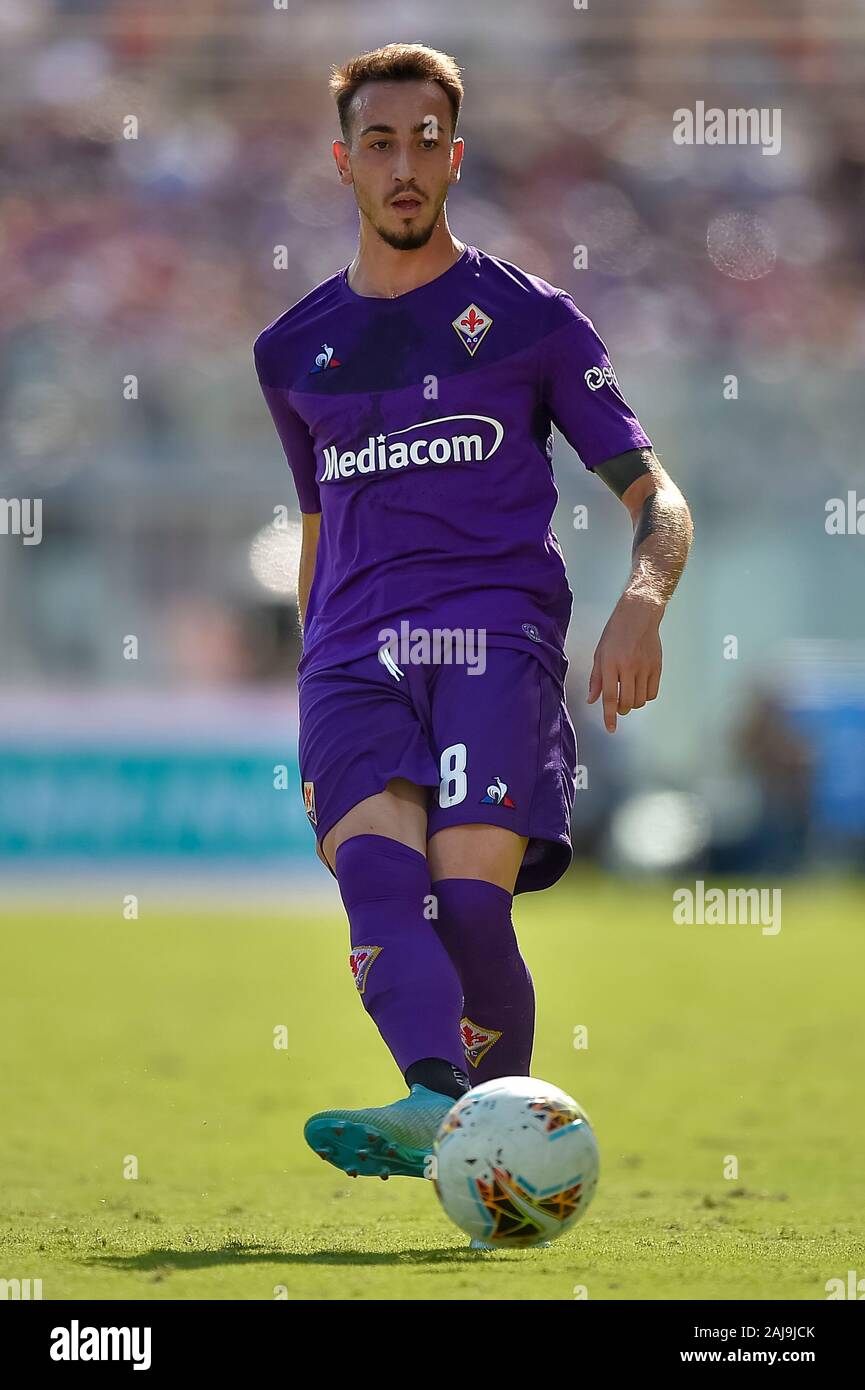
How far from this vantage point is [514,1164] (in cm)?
368

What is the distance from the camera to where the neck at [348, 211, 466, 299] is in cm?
454

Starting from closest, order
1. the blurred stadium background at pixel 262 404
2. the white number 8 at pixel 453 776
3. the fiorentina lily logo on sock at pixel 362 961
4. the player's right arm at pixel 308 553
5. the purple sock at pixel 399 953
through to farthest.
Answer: the purple sock at pixel 399 953 → the fiorentina lily logo on sock at pixel 362 961 → the white number 8 at pixel 453 776 → the player's right arm at pixel 308 553 → the blurred stadium background at pixel 262 404

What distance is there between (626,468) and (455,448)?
1.23 ft

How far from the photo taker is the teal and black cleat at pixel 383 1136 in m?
3.76

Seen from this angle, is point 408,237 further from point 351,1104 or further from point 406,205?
point 351,1104

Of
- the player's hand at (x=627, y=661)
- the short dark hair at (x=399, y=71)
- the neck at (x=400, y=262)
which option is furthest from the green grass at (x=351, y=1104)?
the short dark hair at (x=399, y=71)

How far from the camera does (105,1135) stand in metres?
6.16

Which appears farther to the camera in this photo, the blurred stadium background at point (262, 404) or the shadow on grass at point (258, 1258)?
the blurred stadium background at point (262, 404)

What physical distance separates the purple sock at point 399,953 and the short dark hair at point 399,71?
1.61 meters

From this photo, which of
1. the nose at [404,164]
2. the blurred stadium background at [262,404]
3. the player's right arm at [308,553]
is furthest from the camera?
the blurred stadium background at [262,404]

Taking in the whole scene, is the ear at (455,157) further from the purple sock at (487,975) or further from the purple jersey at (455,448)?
the purple sock at (487,975)

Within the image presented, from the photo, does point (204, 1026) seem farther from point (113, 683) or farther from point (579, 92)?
point (579, 92)

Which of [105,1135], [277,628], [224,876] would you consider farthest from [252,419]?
[105,1135]

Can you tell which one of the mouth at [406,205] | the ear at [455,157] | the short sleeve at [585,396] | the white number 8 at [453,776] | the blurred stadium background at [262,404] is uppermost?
the blurred stadium background at [262,404]
